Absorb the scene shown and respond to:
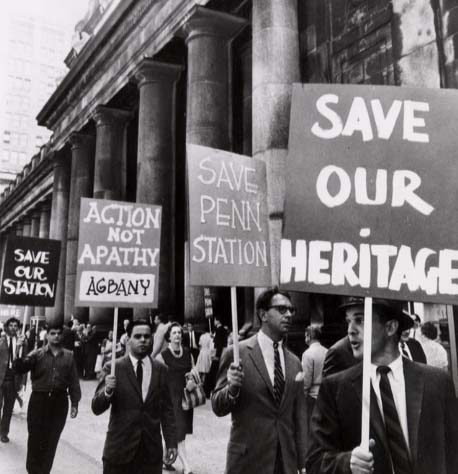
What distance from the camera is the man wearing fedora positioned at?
2502 mm

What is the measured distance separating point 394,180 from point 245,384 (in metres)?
2.04

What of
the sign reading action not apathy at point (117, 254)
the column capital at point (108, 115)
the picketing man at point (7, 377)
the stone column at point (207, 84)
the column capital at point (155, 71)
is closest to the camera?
the sign reading action not apathy at point (117, 254)

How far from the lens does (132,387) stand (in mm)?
4996

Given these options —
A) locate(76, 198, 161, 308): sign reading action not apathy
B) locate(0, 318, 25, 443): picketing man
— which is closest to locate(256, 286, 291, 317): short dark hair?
locate(76, 198, 161, 308): sign reading action not apathy

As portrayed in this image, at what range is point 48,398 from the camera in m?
7.06

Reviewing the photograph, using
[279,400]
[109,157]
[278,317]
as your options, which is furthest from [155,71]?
[279,400]

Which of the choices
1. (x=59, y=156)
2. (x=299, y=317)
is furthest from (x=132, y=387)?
(x=59, y=156)

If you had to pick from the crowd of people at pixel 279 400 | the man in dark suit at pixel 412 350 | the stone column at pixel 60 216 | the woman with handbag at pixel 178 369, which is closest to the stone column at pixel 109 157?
the stone column at pixel 60 216

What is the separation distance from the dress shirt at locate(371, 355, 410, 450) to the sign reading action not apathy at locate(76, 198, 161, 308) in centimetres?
388

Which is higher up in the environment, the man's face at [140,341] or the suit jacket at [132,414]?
the man's face at [140,341]

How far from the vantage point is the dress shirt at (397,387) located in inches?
101

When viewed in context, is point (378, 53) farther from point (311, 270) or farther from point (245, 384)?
point (311, 270)

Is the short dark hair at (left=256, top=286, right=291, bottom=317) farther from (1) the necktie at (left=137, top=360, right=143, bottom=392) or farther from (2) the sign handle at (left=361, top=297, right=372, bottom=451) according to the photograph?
(2) the sign handle at (left=361, top=297, right=372, bottom=451)

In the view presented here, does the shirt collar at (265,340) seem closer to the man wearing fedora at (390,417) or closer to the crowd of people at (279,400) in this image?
the crowd of people at (279,400)
